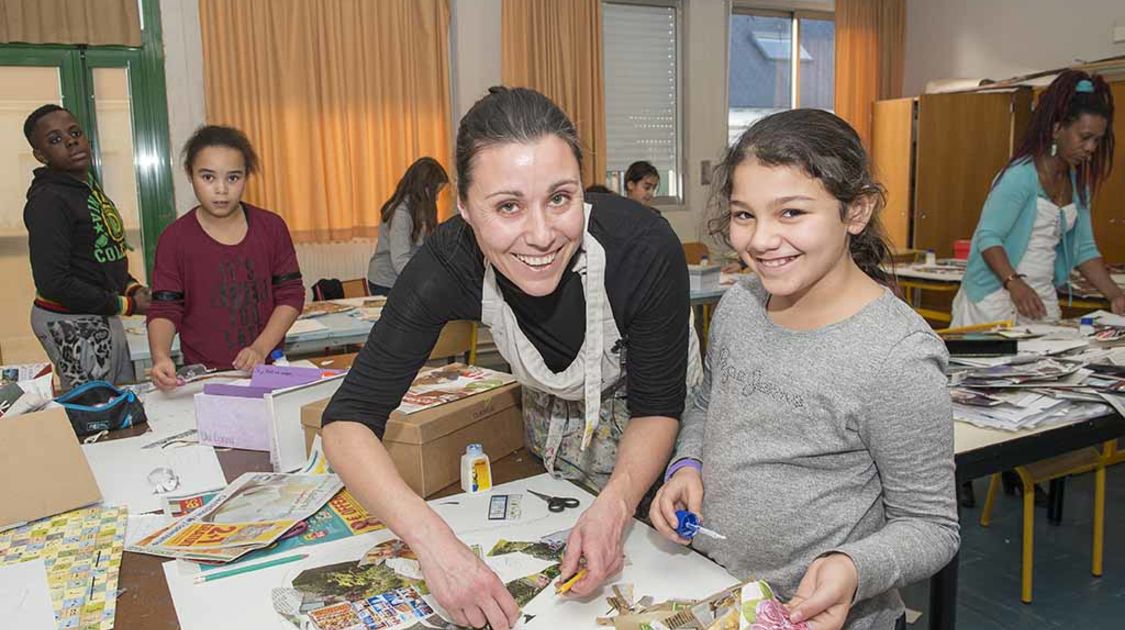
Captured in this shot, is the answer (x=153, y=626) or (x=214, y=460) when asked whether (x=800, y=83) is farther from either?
(x=153, y=626)

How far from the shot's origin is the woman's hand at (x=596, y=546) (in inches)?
45.3

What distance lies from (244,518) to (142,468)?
17.0 inches

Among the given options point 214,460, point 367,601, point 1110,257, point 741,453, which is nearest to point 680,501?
point 741,453

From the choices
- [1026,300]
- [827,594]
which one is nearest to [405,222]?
[1026,300]

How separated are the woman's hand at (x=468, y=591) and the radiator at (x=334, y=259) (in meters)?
5.06

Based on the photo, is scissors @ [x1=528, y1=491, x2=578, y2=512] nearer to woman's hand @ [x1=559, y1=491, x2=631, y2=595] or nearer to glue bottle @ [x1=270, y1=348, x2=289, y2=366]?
woman's hand @ [x1=559, y1=491, x2=631, y2=595]

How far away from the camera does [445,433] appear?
1.58m

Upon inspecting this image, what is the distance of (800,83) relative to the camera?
25.6 feet

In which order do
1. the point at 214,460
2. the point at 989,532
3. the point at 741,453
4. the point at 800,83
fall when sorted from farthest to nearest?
the point at 800,83, the point at 989,532, the point at 214,460, the point at 741,453

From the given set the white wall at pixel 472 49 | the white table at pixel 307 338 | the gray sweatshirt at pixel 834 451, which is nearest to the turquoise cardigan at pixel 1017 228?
the gray sweatshirt at pixel 834 451

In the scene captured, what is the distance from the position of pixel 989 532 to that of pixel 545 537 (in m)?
2.39

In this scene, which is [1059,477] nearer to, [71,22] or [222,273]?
[222,273]

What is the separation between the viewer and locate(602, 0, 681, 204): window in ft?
22.9

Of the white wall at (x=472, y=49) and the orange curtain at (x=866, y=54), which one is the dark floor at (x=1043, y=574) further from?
the orange curtain at (x=866, y=54)
